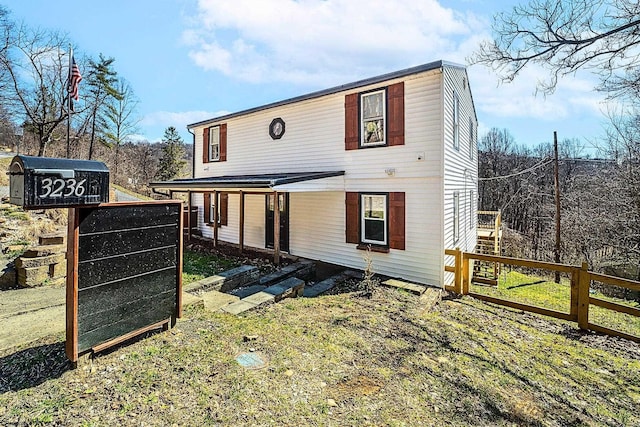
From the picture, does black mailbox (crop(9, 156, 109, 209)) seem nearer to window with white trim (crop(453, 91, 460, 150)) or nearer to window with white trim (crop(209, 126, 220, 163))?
window with white trim (crop(453, 91, 460, 150))

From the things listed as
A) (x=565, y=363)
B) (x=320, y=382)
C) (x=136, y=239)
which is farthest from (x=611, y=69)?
(x=136, y=239)

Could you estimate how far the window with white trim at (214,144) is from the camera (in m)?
13.2

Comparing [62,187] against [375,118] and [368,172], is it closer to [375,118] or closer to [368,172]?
[368,172]

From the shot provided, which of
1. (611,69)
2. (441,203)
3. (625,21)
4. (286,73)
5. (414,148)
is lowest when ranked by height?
(441,203)

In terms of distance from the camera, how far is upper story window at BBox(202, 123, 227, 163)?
12.8m

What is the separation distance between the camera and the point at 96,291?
10.6ft

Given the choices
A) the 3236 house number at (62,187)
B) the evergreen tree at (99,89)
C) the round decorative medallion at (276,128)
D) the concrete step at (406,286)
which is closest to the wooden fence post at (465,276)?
the concrete step at (406,286)

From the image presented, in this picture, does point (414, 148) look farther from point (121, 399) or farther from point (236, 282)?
point (121, 399)

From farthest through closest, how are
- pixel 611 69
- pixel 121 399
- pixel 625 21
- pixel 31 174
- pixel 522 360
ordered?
1. pixel 611 69
2. pixel 625 21
3. pixel 522 360
4. pixel 121 399
5. pixel 31 174

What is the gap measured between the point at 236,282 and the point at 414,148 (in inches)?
210

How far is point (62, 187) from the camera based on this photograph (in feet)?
9.30

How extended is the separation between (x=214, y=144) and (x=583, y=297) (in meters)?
12.7

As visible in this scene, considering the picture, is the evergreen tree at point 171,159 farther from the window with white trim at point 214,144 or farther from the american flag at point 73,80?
the window with white trim at point 214,144

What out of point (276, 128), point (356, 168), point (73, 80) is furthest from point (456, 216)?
point (73, 80)
